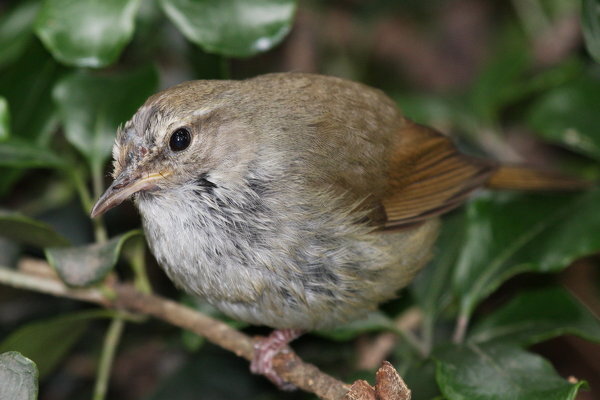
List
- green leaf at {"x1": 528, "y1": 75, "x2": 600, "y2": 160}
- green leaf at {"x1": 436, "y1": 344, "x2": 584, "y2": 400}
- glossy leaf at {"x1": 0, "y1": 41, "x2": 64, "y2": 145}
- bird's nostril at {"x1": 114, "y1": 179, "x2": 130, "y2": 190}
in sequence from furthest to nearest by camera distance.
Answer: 1. green leaf at {"x1": 528, "y1": 75, "x2": 600, "y2": 160}
2. glossy leaf at {"x1": 0, "y1": 41, "x2": 64, "y2": 145}
3. bird's nostril at {"x1": 114, "y1": 179, "x2": 130, "y2": 190}
4. green leaf at {"x1": 436, "y1": 344, "x2": 584, "y2": 400}

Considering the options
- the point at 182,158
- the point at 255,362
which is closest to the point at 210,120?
the point at 182,158

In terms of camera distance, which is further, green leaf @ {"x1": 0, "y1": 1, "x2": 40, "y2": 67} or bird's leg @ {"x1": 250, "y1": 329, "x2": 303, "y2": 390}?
green leaf @ {"x1": 0, "y1": 1, "x2": 40, "y2": 67}

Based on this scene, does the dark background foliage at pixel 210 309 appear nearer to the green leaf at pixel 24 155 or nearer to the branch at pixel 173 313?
the green leaf at pixel 24 155

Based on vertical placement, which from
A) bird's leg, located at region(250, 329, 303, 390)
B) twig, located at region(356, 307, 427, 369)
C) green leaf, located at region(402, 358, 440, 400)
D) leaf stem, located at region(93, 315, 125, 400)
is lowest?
twig, located at region(356, 307, 427, 369)

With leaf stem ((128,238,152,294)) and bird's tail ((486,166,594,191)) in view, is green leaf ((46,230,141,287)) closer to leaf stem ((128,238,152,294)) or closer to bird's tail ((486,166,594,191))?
leaf stem ((128,238,152,294))

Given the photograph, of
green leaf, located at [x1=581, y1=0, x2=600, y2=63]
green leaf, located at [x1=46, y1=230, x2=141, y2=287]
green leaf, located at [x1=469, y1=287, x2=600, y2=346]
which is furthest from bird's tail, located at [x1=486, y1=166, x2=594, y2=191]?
green leaf, located at [x1=46, y1=230, x2=141, y2=287]

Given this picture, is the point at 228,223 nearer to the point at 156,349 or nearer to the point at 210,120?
the point at 210,120

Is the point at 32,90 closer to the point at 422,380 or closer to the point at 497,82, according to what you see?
the point at 422,380

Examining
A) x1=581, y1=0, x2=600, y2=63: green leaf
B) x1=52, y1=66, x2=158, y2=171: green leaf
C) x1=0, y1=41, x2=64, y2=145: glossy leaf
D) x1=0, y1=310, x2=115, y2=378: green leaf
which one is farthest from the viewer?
x1=0, y1=41, x2=64, y2=145: glossy leaf

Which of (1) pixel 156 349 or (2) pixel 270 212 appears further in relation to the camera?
(1) pixel 156 349

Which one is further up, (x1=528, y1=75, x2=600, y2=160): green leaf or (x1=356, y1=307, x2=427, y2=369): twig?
(x1=528, y1=75, x2=600, y2=160): green leaf
